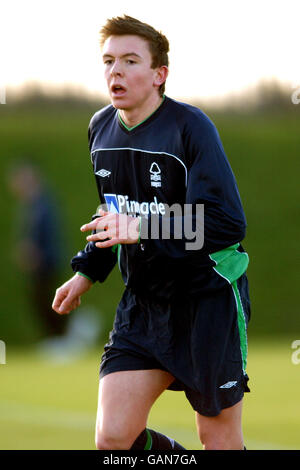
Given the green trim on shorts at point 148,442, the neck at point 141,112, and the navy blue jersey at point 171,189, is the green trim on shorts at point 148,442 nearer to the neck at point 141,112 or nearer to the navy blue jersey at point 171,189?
the navy blue jersey at point 171,189

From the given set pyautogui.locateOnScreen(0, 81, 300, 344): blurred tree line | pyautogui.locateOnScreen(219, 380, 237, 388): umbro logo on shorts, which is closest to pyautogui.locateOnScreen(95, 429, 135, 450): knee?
pyautogui.locateOnScreen(219, 380, 237, 388): umbro logo on shorts

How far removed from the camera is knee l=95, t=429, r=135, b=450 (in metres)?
4.67

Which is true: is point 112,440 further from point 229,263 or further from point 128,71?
point 128,71

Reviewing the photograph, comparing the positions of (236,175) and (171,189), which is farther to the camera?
(236,175)

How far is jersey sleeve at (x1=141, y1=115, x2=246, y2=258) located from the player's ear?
1.08 ft

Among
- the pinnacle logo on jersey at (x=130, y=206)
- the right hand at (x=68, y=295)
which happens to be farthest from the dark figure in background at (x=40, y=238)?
the pinnacle logo on jersey at (x=130, y=206)

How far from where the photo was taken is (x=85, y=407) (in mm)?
9266

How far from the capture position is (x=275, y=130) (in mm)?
19641

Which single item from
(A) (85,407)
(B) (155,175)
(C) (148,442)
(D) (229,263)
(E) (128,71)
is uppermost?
(E) (128,71)

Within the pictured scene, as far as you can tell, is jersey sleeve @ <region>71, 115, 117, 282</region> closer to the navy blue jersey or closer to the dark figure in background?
the navy blue jersey

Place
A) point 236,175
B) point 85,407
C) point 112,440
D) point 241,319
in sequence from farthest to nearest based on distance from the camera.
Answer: point 236,175, point 85,407, point 241,319, point 112,440

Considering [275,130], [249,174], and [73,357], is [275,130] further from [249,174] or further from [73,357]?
[73,357]

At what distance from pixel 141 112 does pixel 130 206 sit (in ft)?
1.53

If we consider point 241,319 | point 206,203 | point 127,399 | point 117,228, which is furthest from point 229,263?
point 127,399
